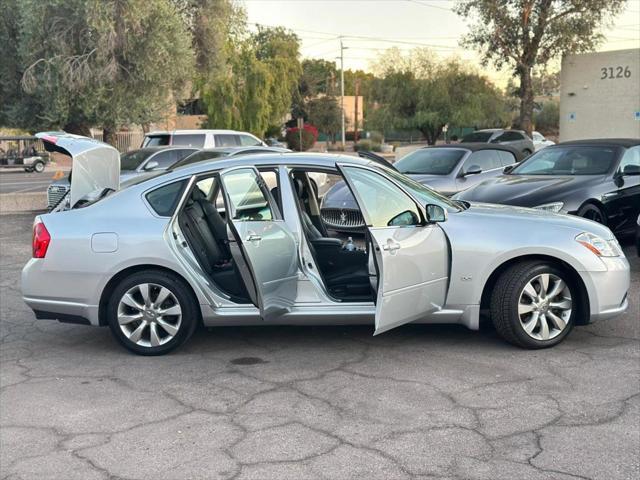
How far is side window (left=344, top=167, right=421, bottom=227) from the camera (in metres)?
5.48

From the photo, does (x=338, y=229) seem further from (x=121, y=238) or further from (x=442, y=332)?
(x=121, y=238)

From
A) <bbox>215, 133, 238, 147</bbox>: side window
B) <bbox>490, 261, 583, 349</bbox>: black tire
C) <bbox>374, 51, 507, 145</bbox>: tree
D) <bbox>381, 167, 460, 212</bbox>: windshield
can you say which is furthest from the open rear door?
<bbox>374, 51, 507, 145</bbox>: tree

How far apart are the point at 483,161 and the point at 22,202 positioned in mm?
9984

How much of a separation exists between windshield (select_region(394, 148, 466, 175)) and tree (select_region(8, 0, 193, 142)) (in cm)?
818

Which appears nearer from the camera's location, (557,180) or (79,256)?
(79,256)

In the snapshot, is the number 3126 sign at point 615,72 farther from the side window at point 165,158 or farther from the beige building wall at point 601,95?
the side window at point 165,158

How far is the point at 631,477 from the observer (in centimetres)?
364

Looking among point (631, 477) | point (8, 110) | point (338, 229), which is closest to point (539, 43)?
point (8, 110)

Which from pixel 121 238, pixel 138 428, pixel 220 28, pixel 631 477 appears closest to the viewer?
pixel 631 477

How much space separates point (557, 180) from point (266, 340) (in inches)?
207

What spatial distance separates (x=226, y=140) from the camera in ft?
60.8

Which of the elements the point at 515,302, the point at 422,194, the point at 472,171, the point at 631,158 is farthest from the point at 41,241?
the point at 472,171

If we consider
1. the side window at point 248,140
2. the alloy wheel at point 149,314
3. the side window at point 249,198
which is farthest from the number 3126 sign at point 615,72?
the alloy wheel at point 149,314

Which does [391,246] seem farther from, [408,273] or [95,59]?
[95,59]
